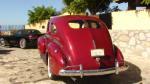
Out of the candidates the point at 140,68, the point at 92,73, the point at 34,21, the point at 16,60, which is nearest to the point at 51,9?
the point at 34,21

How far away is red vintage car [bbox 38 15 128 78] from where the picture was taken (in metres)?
8.62

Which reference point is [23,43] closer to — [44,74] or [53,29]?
[44,74]

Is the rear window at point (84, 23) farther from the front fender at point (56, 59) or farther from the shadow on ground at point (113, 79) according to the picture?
the shadow on ground at point (113, 79)

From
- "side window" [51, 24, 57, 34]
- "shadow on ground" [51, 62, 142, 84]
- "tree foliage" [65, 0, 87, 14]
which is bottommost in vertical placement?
"shadow on ground" [51, 62, 142, 84]

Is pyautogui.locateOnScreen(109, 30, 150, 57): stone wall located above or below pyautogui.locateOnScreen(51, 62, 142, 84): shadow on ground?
above

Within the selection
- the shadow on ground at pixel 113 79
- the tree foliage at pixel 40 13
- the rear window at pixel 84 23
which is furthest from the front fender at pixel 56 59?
the tree foliage at pixel 40 13

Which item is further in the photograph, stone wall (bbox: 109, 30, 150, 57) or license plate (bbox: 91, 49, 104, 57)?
stone wall (bbox: 109, 30, 150, 57)

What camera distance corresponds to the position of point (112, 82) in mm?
9750

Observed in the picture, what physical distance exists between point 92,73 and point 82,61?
432mm

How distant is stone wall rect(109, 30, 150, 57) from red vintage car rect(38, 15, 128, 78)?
341 centimetres

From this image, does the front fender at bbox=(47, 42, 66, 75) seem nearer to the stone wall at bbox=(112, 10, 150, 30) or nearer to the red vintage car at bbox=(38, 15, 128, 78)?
the red vintage car at bbox=(38, 15, 128, 78)

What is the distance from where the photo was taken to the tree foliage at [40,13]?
39562 millimetres

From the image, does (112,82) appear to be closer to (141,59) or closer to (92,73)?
(92,73)

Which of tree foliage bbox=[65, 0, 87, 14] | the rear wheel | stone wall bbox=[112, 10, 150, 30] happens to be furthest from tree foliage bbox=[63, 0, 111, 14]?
the rear wheel
